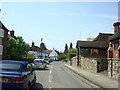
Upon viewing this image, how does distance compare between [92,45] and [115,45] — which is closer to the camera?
[115,45]

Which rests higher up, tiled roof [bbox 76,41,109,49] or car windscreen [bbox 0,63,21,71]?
tiled roof [bbox 76,41,109,49]

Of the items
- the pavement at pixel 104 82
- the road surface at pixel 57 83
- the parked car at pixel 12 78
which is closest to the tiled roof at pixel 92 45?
the road surface at pixel 57 83

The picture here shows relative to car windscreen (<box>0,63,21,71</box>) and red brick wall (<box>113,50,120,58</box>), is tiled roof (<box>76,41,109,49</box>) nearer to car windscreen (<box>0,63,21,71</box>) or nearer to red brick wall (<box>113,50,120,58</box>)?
red brick wall (<box>113,50,120,58</box>)

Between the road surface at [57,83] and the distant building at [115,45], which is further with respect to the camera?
the distant building at [115,45]

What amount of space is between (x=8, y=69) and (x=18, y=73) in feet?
2.31

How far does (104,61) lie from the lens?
1970cm

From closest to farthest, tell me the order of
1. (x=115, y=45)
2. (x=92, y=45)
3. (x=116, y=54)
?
(x=116, y=54) < (x=115, y=45) < (x=92, y=45)

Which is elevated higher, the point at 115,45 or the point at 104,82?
the point at 115,45

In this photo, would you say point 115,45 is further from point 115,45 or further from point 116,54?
point 116,54

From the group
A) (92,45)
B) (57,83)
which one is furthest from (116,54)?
(57,83)

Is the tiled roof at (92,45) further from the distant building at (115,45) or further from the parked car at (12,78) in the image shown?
the parked car at (12,78)

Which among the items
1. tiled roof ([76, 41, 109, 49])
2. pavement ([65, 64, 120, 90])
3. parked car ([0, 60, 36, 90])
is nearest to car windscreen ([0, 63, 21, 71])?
parked car ([0, 60, 36, 90])

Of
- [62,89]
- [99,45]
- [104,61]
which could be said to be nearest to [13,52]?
[99,45]

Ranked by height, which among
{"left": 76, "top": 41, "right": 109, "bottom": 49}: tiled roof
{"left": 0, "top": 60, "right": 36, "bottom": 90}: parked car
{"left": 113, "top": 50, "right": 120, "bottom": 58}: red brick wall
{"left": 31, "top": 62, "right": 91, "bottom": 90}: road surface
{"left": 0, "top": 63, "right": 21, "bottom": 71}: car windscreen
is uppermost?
{"left": 76, "top": 41, "right": 109, "bottom": 49}: tiled roof
